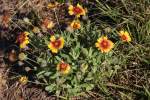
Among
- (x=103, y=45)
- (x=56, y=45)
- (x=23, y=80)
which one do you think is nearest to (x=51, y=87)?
(x=23, y=80)

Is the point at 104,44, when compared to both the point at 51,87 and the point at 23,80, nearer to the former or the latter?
the point at 51,87

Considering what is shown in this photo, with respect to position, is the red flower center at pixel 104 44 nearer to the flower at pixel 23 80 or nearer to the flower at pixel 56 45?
the flower at pixel 56 45

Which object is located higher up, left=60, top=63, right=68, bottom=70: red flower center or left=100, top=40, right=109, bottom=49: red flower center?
left=100, top=40, right=109, bottom=49: red flower center

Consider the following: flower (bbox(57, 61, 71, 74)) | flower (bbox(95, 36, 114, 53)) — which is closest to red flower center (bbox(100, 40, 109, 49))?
flower (bbox(95, 36, 114, 53))

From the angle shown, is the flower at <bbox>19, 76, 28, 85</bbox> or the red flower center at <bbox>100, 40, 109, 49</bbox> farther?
the flower at <bbox>19, 76, 28, 85</bbox>

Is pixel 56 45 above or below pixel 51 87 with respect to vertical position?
above

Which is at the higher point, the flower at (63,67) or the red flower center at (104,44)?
the red flower center at (104,44)

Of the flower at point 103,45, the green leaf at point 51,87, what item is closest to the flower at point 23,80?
the green leaf at point 51,87

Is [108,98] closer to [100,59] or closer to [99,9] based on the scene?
[100,59]

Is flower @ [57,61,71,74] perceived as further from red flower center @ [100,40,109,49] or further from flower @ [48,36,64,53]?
red flower center @ [100,40,109,49]

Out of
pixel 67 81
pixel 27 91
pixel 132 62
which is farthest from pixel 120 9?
pixel 27 91

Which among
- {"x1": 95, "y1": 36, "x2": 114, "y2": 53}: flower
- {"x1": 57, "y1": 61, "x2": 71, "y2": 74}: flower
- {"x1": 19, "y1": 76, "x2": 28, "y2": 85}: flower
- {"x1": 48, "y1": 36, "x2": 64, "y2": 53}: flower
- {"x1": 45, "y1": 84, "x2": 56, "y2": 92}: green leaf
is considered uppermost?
{"x1": 48, "y1": 36, "x2": 64, "y2": 53}: flower
